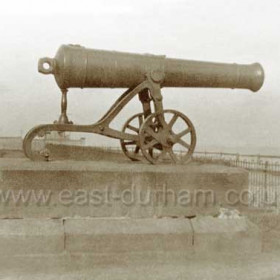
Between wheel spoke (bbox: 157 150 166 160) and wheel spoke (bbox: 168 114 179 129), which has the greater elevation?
wheel spoke (bbox: 168 114 179 129)

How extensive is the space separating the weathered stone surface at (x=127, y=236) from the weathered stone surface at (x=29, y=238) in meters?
0.11

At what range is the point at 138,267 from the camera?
442cm

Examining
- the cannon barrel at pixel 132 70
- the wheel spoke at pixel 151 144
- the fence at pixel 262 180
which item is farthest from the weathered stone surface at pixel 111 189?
the fence at pixel 262 180

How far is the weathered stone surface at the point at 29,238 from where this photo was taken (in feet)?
14.8

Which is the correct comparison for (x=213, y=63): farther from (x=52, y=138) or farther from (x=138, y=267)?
(x=52, y=138)

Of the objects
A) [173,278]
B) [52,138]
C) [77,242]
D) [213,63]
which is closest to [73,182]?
[77,242]

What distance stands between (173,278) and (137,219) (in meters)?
0.91

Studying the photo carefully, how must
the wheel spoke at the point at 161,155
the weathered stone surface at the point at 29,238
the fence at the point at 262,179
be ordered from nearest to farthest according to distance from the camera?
the weathered stone surface at the point at 29,238 → the wheel spoke at the point at 161,155 → the fence at the point at 262,179

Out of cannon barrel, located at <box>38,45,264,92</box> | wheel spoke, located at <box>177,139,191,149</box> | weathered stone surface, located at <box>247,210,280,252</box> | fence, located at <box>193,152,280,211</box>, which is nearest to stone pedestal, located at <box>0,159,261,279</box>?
weathered stone surface, located at <box>247,210,280,252</box>

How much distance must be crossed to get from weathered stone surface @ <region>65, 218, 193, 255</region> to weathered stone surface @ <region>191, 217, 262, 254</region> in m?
0.12

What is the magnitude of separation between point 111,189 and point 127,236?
21.9 inches

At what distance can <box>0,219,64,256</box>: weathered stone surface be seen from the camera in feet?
14.8

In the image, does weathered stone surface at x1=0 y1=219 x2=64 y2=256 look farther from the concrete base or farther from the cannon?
the cannon

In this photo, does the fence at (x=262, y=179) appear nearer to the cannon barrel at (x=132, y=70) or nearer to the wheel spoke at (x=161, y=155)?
the cannon barrel at (x=132, y=70)
